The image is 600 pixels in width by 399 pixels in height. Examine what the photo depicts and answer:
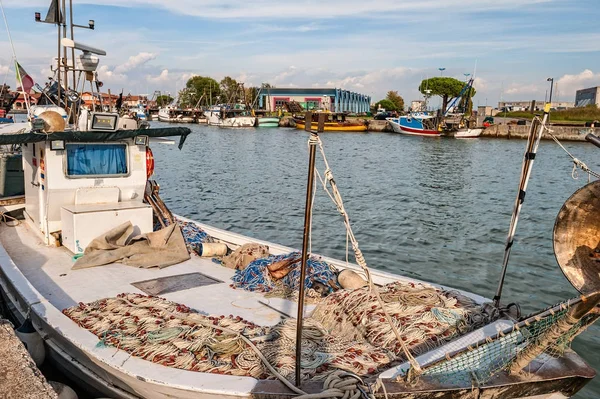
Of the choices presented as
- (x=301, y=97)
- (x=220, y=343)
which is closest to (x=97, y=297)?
(x=220, y=343)

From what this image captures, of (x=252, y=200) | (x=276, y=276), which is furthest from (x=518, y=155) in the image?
(x=276, y=276)

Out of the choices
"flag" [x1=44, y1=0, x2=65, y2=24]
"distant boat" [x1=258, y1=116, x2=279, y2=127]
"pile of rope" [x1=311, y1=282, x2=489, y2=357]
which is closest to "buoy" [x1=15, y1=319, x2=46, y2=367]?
"pile of rope" [x1=311, y1=282, x2=489, y2=357]

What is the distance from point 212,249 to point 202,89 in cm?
11593

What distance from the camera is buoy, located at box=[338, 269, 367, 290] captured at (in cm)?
692

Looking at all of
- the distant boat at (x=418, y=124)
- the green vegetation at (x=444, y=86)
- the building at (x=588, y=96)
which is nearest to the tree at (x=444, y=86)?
the green vegetation at (x=444, y=86)

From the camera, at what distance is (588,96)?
94.4m

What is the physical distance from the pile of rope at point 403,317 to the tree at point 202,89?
375ft

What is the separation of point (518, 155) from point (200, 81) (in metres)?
92.9

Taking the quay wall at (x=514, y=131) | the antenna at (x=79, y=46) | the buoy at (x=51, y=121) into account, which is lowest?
the quay wall at (x=514, y=131)

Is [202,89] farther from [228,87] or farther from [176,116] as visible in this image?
[176,116]

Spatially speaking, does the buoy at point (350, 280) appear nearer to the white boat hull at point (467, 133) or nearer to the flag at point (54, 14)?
the flag at point (54, 14)

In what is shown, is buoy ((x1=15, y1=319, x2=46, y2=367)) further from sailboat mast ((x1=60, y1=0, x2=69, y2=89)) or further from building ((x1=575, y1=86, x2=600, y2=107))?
building ((x1=575, y1=86, x2=600, y2=107))

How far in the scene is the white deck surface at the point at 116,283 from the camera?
6410 mm

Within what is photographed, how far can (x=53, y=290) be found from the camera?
270 inches
